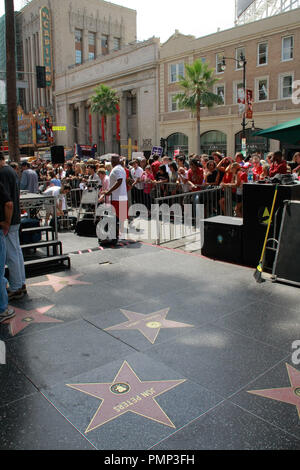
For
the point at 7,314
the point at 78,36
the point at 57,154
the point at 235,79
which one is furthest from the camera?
the point at 78,36

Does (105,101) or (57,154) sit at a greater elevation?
(105,101)

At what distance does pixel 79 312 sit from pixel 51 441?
237cm

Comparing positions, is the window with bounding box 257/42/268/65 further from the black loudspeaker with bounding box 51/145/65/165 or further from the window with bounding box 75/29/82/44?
the window with bounding box 75/29/82/44

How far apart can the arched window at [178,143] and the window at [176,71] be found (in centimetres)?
624

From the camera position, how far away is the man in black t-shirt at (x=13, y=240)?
489 cm

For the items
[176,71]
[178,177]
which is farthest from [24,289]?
[176,71]

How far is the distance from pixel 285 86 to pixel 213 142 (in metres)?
9.52

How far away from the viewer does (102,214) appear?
9281 mm

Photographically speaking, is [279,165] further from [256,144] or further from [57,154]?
[256,144]

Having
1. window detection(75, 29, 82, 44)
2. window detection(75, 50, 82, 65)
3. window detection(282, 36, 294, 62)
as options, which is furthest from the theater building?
window detection(75, 29, 82, 44)

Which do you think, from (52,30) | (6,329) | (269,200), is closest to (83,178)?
(269,200)

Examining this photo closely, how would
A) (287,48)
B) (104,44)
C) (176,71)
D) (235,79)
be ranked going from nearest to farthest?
(287,48)
(235,79)
(176,71)
(104,44)

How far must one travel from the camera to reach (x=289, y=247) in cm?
565

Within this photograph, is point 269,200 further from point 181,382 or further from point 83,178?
point 83,178
